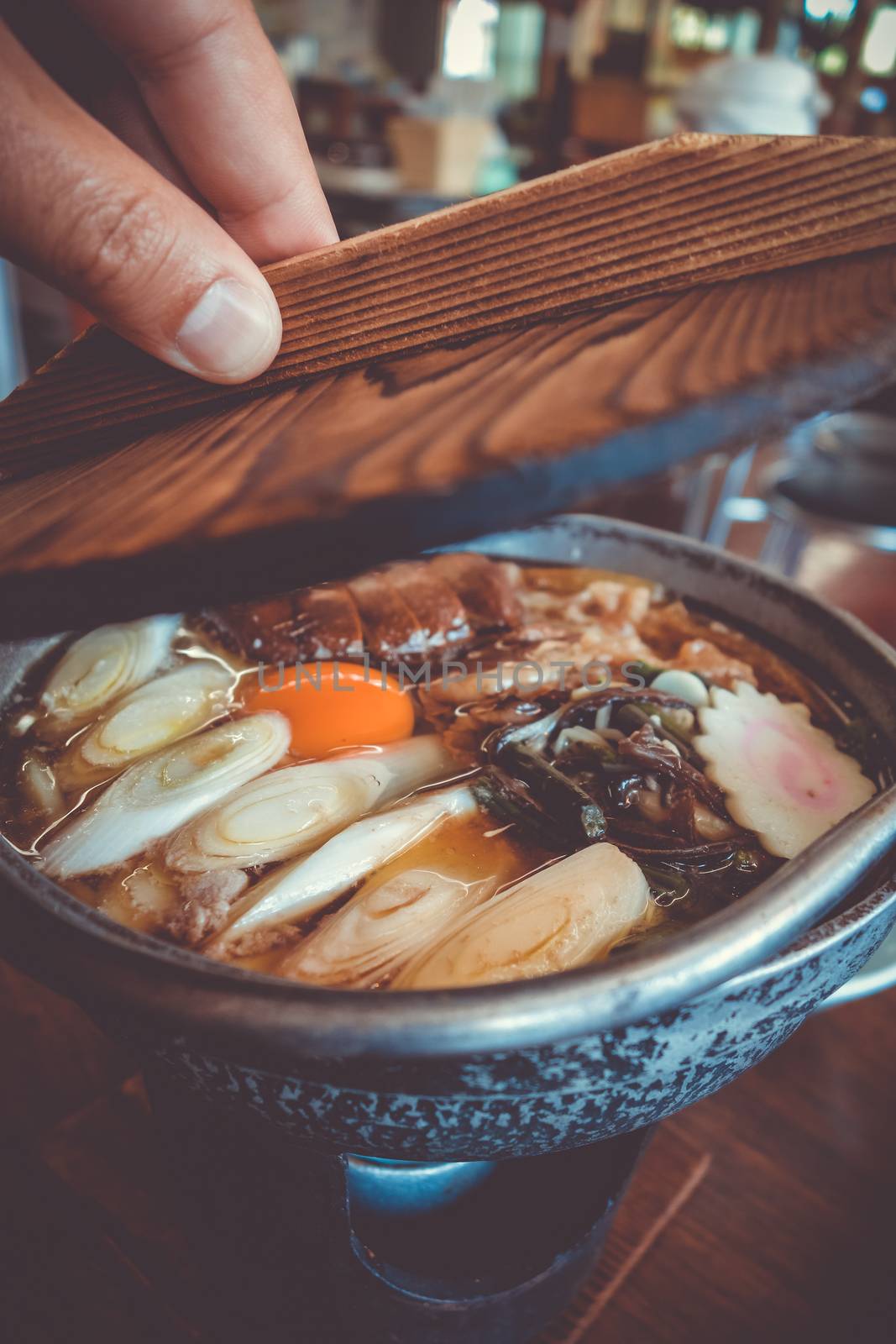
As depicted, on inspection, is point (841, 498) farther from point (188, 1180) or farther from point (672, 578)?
point (188, 1180)

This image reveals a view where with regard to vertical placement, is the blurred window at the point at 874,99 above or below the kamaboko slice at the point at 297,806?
above

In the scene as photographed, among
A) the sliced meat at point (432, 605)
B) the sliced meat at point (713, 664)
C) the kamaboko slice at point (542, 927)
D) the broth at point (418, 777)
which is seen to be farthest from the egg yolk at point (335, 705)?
the sliced meat at point (713, 664)

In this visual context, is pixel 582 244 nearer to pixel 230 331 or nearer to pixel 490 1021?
pixel 230 331

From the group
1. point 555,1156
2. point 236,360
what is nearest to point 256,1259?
point 555,1156

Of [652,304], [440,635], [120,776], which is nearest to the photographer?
[652,304]

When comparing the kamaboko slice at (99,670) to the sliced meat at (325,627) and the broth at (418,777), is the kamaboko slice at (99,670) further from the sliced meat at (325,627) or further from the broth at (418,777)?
the sliced meat at (325,627)

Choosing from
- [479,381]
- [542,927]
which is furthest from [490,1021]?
[479,381]
